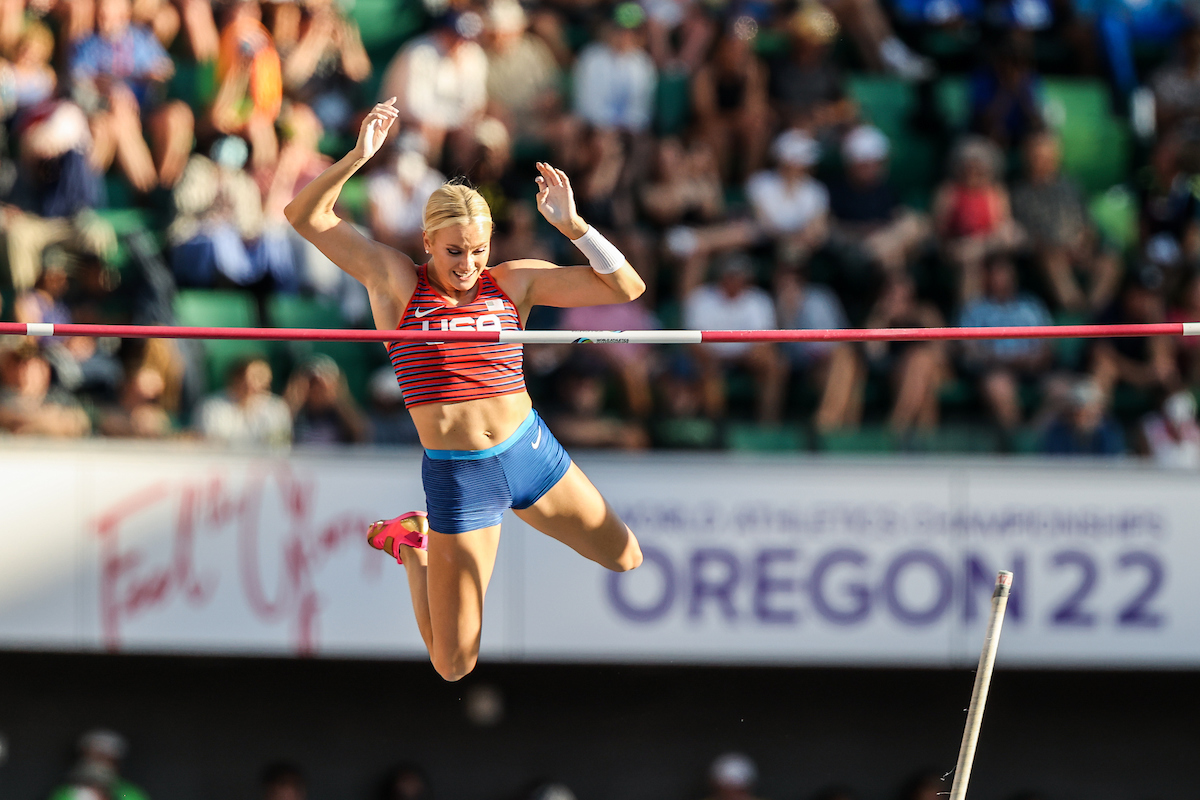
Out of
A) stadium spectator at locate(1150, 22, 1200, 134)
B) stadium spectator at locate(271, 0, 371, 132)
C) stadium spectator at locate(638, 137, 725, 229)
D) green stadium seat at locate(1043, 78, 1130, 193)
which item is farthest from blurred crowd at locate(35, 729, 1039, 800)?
stadium spectator at locate(1150, 22, 1200, 134)

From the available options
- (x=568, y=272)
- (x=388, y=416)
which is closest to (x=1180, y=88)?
(x=388, y=416)

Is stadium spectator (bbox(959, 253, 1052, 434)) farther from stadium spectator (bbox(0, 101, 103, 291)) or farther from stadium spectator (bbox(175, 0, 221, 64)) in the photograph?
stadium spectator (bbox(0, 101, 103, 291))

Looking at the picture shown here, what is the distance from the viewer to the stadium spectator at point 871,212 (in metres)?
10.4

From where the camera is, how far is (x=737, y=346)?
32.4 ft

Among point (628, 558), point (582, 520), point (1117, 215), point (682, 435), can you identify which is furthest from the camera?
point (1117, 215)

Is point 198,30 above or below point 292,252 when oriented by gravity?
above

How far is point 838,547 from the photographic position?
9250 millimetres

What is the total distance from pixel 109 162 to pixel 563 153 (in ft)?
10.1

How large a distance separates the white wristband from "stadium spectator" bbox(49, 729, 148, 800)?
5.61 metres

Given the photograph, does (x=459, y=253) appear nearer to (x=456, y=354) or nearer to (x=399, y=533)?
(x=456, y=354)

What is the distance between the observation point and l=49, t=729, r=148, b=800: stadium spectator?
9.20 m

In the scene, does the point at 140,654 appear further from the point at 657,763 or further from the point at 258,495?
the point at 657,763

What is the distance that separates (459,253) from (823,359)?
485 centimetres

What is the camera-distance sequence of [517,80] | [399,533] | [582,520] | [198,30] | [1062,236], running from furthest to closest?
1. [198,30]
2. [517,80]
3. [1062,236]
4. [399,533]
5. [582,520]
